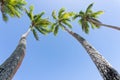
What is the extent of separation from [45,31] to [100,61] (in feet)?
58.1

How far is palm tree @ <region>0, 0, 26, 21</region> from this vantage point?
103 ft

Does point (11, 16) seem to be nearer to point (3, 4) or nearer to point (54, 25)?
point (3, 4)

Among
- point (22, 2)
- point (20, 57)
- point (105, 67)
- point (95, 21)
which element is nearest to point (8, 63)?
point (20, 57)

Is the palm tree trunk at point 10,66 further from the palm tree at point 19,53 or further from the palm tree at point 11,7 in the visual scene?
the palm tree at point 11,7

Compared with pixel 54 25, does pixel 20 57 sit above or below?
below

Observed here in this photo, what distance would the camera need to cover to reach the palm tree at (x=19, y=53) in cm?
1426

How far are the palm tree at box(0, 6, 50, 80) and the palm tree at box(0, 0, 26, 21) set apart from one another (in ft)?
7.18

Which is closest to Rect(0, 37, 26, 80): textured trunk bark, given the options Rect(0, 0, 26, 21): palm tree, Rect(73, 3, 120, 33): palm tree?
Rect(0, 0, 26, 21): palm tree

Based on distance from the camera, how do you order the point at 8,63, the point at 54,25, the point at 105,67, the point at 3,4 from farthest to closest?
the point at 54,25 < the point at 3,4 < the point at 105,67 < the point at 8,63

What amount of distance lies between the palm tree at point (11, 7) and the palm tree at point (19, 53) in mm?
2188

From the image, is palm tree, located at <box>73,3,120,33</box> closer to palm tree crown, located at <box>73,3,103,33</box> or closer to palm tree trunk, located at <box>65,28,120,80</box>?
palm tree crown, located at <box>73,3,103,33</box>

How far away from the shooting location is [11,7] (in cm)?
3156

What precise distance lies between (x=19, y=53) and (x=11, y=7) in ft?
49.1

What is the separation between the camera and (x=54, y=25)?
3653 cm
